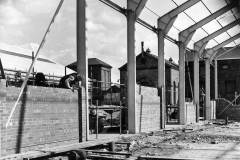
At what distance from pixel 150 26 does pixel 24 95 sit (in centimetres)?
1068

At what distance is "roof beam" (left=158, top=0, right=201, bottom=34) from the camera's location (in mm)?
19359

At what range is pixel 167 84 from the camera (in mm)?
48062

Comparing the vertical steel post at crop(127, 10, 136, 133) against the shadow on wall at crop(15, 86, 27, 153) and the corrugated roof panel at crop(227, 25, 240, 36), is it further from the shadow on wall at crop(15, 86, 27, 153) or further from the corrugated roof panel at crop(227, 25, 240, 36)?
the corrugated roof panel at crop(227, 25, 240, 36)

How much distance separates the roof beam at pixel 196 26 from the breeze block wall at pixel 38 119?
12929 mm

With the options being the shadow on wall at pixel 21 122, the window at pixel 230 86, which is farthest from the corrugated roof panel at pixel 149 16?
the window at pixel 230 86

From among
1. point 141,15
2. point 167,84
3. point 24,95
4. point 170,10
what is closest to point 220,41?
point 170,10

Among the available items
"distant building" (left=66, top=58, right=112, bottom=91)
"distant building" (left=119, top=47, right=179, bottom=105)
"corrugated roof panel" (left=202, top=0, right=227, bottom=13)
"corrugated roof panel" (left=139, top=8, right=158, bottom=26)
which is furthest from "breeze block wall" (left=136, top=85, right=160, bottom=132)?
"distant building" (left=66, top=58, right=112, bottom=91)

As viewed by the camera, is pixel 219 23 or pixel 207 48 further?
pixel 207 48

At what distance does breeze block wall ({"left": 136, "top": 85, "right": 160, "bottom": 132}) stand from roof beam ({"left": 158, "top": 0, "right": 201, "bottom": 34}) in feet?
12.1

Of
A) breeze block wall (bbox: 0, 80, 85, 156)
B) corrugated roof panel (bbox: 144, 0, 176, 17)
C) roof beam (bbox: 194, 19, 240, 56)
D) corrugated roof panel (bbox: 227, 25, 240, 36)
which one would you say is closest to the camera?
breeze block wall (bbox: 0, 80, 85, 156)

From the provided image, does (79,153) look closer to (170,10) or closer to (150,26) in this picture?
(150,26)

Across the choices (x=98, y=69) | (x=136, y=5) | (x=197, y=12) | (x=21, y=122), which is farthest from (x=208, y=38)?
(x=98, y=69)

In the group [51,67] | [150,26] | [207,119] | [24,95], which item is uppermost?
[150,26]

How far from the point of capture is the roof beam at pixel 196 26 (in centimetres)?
2188
